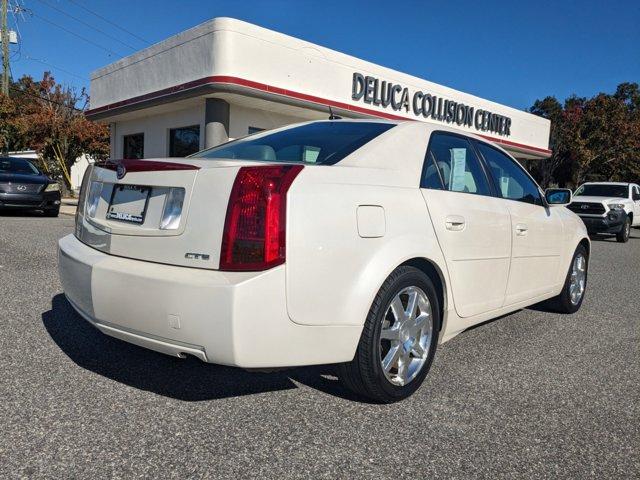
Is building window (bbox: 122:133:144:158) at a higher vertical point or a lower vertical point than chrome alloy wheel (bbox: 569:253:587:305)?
higher

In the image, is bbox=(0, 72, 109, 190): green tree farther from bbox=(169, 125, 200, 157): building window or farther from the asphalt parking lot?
the asphalt parking lot

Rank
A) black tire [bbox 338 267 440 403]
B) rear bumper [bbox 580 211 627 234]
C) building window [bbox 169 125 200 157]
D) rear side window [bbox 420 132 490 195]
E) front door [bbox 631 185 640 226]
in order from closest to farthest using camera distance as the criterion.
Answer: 1. black tire [bbox 338 267 440 403]
2. rear side window [bbox 420 132 490 195]
3. building window [bbox 169 125 200 157]
4. rear bumper [bbox 580 211 627 234]
5. front door [bbox 631 185 640 226]

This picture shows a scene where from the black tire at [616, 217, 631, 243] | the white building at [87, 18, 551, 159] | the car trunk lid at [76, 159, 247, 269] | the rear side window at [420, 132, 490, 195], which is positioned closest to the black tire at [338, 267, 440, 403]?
the rear side window at [420, 132, 490, 195]

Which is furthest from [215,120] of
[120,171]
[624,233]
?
[624,233]

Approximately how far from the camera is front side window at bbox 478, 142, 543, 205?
4.00 meters

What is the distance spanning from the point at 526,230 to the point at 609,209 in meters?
13.4

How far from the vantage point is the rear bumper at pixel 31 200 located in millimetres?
12172

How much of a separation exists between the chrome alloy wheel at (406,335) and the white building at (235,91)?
1003 centimetres

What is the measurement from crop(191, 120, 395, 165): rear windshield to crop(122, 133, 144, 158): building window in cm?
1467

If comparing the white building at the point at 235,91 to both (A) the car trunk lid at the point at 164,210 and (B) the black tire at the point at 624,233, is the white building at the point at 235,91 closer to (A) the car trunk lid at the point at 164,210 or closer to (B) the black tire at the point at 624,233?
(B) the black tire at the point at 624,233

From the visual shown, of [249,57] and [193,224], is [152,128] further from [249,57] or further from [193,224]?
[193,224]

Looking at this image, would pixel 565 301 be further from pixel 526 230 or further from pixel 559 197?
pixel 526 230

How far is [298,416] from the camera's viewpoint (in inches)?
107

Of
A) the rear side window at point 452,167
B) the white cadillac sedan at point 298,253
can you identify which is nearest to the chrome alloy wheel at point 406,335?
the white cadillac sedan at point 298,253
